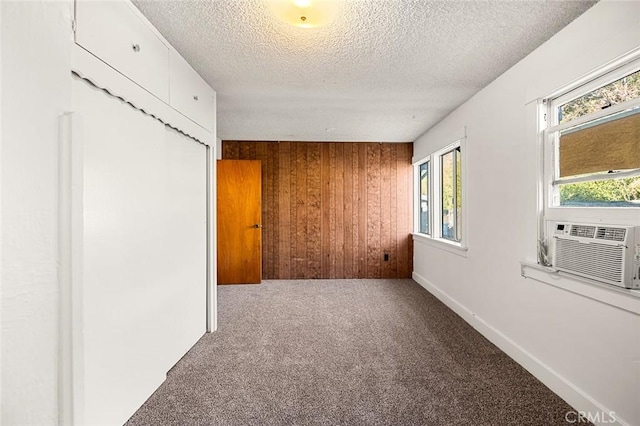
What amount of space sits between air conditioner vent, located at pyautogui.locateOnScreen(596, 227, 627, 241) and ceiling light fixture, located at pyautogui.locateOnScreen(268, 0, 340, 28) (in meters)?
1.85

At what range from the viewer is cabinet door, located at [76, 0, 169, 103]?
1397 mm

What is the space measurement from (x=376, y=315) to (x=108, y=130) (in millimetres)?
2852

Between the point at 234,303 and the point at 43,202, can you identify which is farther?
the point at 234,303

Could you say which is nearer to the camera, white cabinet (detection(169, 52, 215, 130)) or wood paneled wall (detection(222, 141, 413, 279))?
white cabinet (detection(169, 52, 215, 130))

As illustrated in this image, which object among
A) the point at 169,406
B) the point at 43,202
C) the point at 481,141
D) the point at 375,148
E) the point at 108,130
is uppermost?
the point at 375,148

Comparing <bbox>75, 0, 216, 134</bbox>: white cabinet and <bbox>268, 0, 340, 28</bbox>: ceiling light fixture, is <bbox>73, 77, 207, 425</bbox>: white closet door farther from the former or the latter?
<bbox>268, 0, 340, 28</bbox>: ceiling light fixture

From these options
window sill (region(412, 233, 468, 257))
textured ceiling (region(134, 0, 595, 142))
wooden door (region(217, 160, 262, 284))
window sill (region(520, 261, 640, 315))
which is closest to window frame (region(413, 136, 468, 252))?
window sill (region(412, 233, 468, 257))

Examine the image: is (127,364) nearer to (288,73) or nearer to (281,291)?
(288,73)

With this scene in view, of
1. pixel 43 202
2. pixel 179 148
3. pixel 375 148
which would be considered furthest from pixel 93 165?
pixel 375 148

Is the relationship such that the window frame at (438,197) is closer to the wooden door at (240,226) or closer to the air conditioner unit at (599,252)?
the air conditioner unit at (599,252)

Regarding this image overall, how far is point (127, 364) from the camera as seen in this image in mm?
1696

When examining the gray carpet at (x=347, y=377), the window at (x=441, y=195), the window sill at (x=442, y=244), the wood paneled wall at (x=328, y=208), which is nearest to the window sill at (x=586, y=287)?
A: the gray carpet at (x=347, y=377)

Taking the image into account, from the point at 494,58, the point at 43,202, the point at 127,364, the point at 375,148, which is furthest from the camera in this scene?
the point at 375,148

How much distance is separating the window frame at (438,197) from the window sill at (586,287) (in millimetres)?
1086
